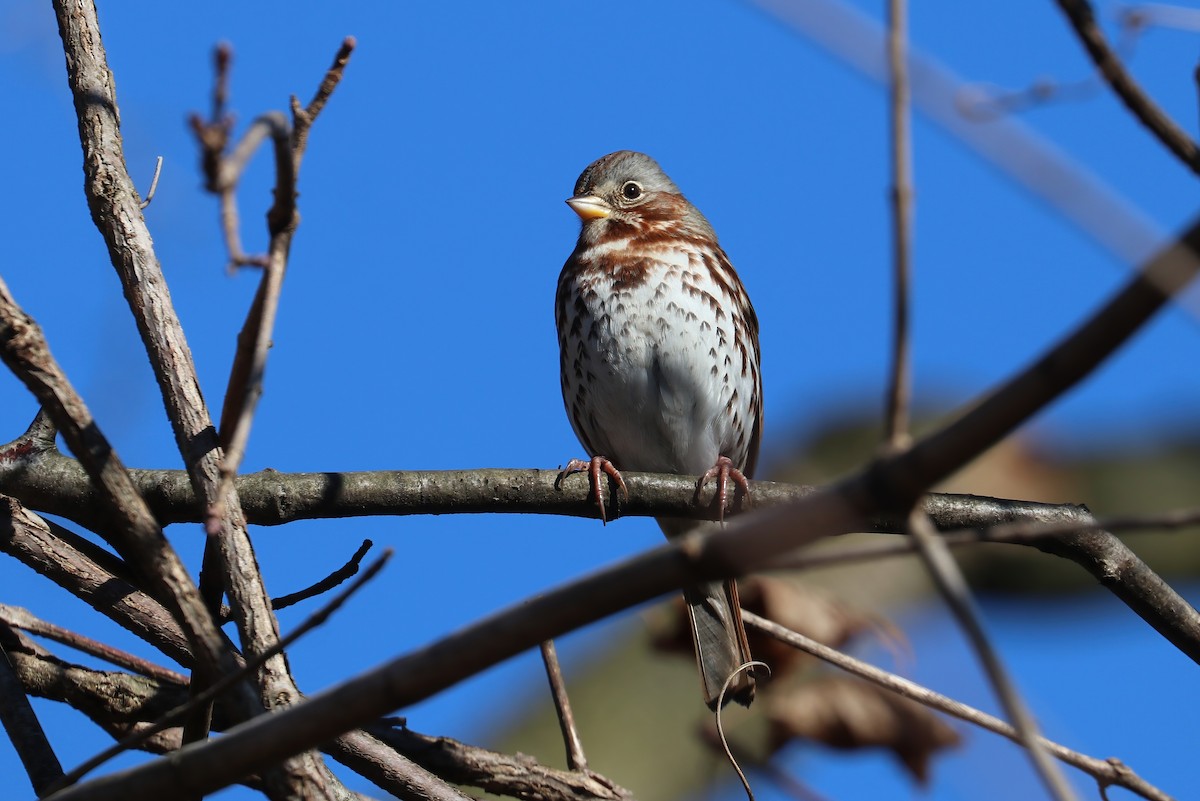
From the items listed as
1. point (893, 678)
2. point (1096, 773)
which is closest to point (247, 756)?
point (893, 678)

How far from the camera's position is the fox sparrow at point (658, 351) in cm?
607

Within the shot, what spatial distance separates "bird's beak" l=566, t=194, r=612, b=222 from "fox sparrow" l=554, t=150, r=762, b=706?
0.04m

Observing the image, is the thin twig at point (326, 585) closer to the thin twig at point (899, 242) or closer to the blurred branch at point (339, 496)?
the blurred branch at point (339, 496)

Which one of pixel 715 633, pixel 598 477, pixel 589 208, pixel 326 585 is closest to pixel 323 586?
pixel 326 585

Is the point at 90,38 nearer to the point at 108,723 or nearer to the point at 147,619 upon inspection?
the point at 147,619

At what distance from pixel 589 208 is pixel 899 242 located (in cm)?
519

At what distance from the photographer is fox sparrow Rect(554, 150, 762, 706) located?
19.9 ft

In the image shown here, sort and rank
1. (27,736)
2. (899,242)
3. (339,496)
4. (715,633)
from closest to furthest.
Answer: (899,242)
(27,736)
(339,496)
(715,633)

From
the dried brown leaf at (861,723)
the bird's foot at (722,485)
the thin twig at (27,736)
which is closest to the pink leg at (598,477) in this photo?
the bird's foot at (722,485)

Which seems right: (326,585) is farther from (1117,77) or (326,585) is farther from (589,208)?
(589,208)

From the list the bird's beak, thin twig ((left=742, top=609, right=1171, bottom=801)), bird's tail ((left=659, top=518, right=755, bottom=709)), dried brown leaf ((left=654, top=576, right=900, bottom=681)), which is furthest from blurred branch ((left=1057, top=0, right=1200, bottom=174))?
the bird's beak

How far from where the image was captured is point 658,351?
6.06 metres

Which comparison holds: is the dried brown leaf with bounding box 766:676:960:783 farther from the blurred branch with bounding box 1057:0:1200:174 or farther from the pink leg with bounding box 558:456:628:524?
the blurred branch with bounding box 1057:0:1200:174

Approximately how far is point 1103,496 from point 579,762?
769 cm
